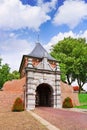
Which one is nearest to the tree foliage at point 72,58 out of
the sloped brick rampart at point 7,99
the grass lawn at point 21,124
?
the sloped brick rampart at point 7,99

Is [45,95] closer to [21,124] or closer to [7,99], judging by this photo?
A: [7,99]

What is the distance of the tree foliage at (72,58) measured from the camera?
44.3 m

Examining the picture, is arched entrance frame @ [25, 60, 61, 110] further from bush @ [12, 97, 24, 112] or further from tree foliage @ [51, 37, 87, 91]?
tree foliage @ [51, 37, 87, 91]

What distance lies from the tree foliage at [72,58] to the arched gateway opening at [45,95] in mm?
11108

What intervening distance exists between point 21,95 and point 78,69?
23560 mm

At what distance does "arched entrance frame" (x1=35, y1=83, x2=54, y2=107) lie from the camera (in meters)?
Result: 27.0

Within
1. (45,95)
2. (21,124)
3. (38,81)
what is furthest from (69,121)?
(45,95)

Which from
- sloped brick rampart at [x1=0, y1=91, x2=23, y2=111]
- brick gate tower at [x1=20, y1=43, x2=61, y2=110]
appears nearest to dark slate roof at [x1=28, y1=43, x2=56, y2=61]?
brick gate tower at [x1=20, y1=43, x2=61, y2=110]

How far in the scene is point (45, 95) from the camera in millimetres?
29953

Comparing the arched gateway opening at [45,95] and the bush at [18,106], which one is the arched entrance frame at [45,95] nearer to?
the arched gateway opening at [45,95]

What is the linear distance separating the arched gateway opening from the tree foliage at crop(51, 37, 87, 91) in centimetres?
1111

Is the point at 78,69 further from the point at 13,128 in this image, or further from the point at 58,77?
the point at 13,128

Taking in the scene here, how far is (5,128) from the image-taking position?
1005cm

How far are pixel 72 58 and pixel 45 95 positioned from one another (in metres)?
16.4
